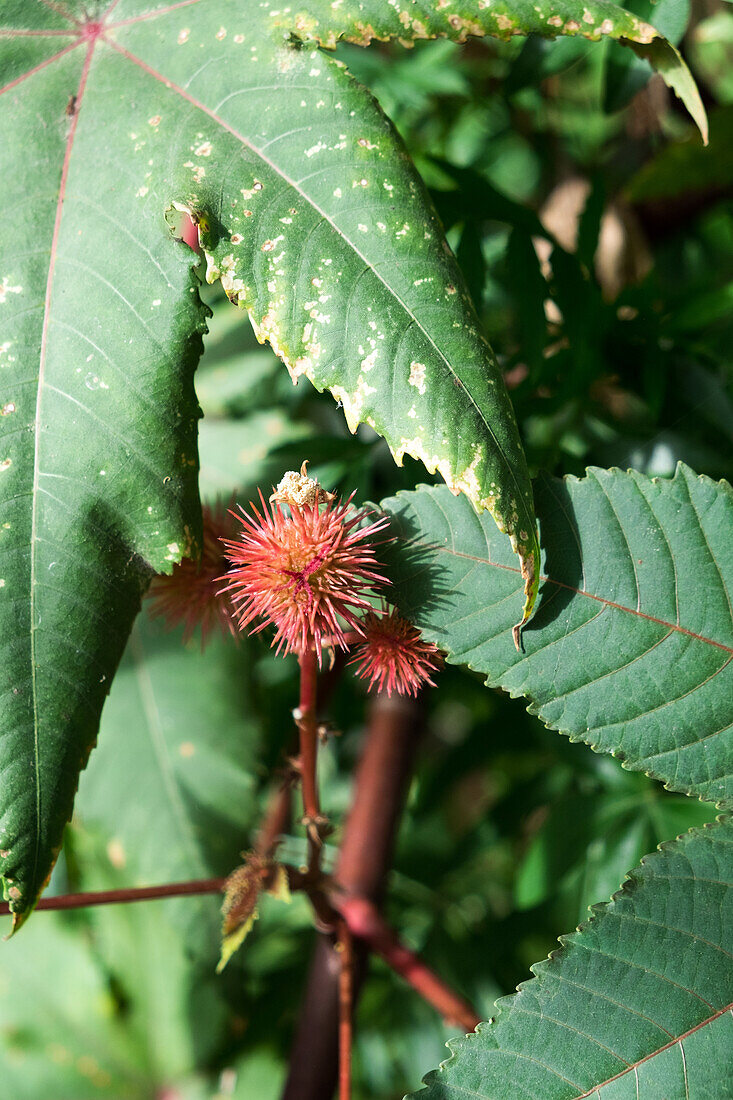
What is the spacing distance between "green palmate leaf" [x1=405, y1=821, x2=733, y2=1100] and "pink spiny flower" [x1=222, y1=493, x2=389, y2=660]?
0.74ft

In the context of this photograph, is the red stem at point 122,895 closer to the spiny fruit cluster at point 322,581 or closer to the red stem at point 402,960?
the red stem at point 402,960

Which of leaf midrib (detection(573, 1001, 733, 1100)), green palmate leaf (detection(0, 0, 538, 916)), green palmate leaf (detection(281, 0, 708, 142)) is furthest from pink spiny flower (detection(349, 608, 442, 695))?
green palmate leaf (detection(281, 0, 708, 142))

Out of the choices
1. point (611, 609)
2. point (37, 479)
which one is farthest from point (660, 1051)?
point (37, 479)

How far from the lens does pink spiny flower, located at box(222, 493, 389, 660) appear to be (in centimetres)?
52

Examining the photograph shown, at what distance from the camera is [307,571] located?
51cm

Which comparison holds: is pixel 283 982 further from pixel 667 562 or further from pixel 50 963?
pixel 667 562

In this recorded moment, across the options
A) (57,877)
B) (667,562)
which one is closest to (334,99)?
(667,562)

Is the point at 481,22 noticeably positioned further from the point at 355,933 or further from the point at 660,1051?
the point at 355,933

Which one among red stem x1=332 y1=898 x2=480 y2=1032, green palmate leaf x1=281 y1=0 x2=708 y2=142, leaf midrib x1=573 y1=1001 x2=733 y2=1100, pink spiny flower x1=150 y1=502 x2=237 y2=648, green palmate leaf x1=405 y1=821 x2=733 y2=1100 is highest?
green palmate leaf x1=281 y1=0 x2=708 y2=142

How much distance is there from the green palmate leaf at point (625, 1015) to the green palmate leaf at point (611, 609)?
7cm

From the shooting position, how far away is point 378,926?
2.74ft

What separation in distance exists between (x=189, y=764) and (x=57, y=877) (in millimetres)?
296

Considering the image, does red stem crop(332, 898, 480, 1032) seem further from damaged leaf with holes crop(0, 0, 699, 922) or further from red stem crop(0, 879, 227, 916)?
damaged leaf with holes crop(0, 0, 699, 922)

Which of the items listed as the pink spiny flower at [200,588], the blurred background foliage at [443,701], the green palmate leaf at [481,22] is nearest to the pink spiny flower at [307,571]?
the pink spiny flower at [200,588]
